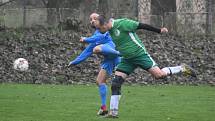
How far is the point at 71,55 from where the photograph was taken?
30844 millimetres

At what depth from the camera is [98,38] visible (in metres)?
14.3

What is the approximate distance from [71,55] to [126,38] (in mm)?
17993

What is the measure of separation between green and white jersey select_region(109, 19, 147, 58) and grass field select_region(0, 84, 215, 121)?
1361 mm

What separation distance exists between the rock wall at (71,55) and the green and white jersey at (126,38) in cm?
1327

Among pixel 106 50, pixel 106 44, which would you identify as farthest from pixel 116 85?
pixel 106 44

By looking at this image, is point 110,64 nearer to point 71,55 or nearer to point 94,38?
point 94,38

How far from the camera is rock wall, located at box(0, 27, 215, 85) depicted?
2688 centimetres

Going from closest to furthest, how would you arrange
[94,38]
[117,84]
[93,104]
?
[117,84] → [94,38] → [93,104]

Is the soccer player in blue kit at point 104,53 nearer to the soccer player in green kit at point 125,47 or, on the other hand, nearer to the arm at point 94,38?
the arm at point 94,38

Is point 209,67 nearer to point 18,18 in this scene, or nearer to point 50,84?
Result: point 50,84

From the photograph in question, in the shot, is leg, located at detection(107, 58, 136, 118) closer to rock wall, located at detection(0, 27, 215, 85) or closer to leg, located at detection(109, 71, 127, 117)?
leg, located at detection(109, 71, 127, 117)

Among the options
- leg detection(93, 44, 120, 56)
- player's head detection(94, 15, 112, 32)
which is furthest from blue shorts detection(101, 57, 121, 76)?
player's head detection(94, 15, 112, 32)

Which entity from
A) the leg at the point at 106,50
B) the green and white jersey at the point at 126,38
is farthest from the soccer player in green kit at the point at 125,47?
the leg at the point at 106,50

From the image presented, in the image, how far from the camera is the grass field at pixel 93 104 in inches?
524
